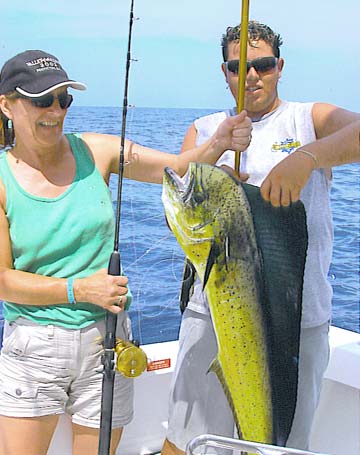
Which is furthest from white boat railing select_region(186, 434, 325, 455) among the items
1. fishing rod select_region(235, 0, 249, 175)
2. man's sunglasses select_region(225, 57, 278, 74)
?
man's sunglasses select_region(225, 57, 278, 74)

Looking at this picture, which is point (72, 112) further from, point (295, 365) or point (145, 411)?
point (145, 411)

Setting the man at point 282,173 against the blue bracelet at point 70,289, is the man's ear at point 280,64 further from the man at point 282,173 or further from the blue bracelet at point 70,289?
the blue bracelet at point 70,289

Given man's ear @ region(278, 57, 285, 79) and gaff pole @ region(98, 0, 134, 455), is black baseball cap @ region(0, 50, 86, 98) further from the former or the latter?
man's ear @ region(278, 57, 285, 79)

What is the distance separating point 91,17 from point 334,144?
0.97 m

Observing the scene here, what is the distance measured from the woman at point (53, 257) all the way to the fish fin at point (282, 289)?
28 cm

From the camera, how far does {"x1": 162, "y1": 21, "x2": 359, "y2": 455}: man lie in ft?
5.87

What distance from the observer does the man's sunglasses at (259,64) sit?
1782 millimetres

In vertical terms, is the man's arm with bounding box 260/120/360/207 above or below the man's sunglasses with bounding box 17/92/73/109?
below

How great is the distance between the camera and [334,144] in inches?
67.1

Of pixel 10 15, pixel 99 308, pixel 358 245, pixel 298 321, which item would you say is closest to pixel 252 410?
pixel 298 321

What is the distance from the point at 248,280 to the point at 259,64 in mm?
551

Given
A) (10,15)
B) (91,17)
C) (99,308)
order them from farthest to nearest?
(10,15), (91,17), (99,308)

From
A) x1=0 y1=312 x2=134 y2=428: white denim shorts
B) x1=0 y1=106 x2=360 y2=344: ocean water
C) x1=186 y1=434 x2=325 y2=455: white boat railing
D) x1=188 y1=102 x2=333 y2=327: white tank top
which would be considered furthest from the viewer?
x1=0 y1=106 x2=360 y2=344: ocean water

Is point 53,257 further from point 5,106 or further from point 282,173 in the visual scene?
point 282,173
